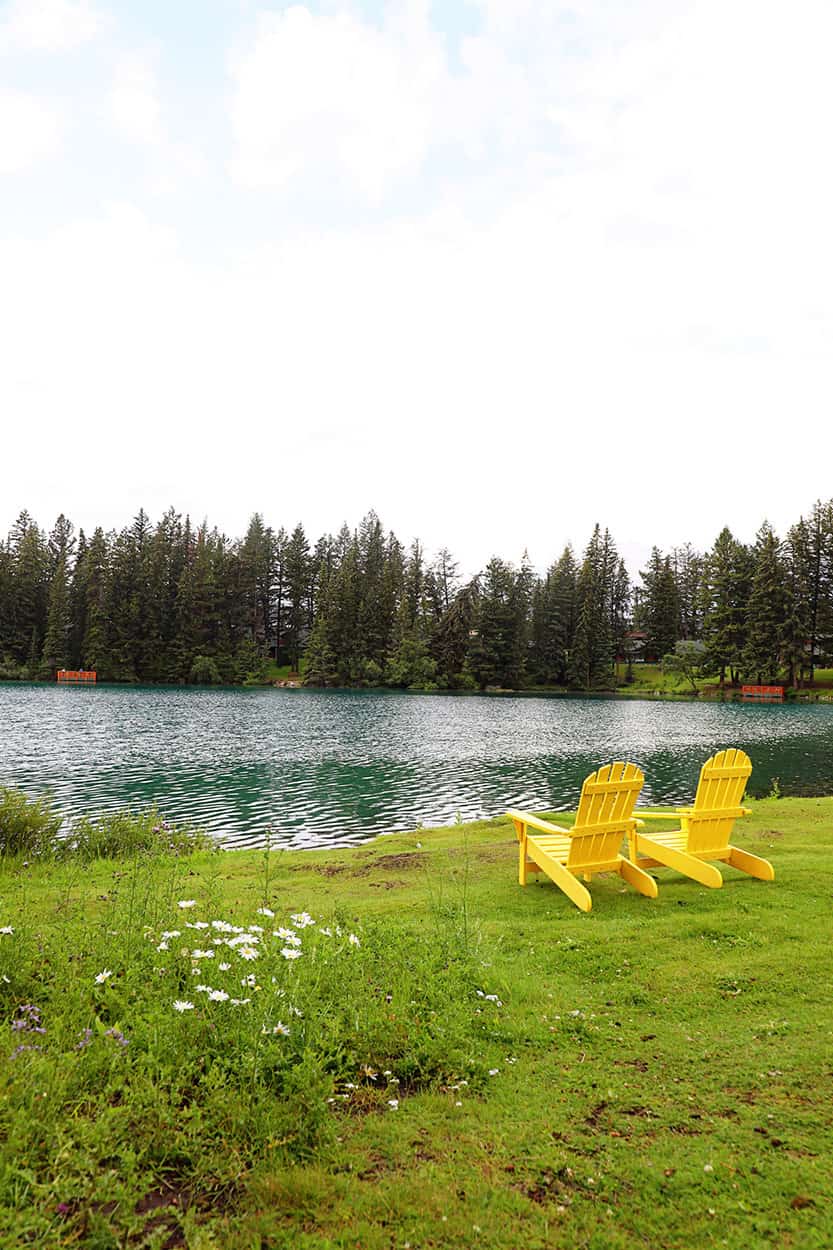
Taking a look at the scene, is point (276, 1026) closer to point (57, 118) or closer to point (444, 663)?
point (57, 118)

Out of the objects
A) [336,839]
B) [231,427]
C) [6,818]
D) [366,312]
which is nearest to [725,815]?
[336,839]

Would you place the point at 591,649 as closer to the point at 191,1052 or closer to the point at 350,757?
the point at 350,757

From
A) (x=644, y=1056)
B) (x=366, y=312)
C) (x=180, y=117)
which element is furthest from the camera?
(x=366, y=312)

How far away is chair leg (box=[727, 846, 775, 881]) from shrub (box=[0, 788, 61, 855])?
8735 mm

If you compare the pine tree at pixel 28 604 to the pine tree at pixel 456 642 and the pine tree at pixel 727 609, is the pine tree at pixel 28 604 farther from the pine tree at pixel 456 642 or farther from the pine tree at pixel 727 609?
the pine tree at pixel 727 609

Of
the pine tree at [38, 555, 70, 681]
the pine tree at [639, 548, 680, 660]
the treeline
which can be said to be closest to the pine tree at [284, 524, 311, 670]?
the treeline

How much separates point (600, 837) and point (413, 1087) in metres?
3.78

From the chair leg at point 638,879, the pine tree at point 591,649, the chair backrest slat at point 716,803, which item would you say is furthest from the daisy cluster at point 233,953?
the pine tree at point 591,649

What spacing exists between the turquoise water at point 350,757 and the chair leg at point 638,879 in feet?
21.6

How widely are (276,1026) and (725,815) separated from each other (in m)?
5.51

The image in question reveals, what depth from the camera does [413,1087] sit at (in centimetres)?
301

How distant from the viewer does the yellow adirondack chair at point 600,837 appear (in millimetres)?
6020

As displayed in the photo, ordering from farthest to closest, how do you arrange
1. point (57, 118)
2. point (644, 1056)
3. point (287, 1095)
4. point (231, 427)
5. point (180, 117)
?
point (231, 427)
point (180, 117)
point (57, 118)
point (644, 1056)
point (287, 1095)

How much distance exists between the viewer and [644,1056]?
3.26 m
